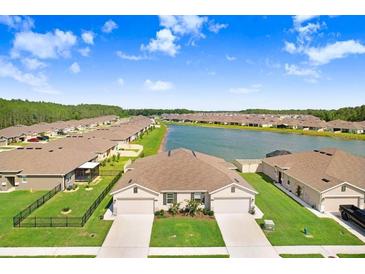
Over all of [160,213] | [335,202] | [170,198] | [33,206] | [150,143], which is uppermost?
[170,198]

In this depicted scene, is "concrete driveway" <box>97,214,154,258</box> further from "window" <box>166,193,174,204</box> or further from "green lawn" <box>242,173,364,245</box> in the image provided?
"green lawn" <box>242,173,364,245</box>

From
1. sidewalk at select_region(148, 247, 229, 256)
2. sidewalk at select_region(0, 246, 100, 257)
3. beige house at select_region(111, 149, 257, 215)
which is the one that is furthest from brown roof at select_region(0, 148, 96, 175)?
sidewalk at select_region(148, 247, 229, 256)

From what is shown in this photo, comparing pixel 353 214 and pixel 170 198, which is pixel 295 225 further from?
pixel 170 198

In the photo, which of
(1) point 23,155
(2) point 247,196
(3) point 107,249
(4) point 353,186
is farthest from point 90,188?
(4) point 353,186

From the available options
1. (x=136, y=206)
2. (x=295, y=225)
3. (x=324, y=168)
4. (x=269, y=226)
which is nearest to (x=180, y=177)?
(x=136, y=206)

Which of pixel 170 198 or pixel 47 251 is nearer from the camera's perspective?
pixel 47 251

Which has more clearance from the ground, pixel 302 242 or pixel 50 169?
pixel 50 169
